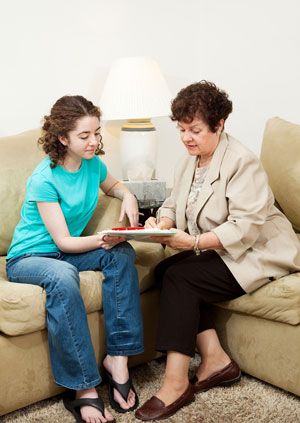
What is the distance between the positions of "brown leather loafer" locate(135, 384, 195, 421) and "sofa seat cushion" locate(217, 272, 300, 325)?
371 mm

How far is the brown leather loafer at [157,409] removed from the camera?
178cm

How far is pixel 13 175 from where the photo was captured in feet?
7.30

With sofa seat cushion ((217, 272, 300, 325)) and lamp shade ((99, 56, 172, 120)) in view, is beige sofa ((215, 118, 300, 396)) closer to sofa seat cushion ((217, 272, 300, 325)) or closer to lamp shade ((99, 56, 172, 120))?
sofa seat cushion ((217, 272, 300, 325))

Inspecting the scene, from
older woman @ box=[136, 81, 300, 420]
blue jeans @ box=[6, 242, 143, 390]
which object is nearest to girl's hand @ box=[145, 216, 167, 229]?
older woman @ box=[136, 81, 300, 420]

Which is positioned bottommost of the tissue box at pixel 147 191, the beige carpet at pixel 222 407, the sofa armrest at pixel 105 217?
the beige carpet at pixel 222 407

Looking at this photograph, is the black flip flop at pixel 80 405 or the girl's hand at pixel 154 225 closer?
the black flip flop at pixel 80 405

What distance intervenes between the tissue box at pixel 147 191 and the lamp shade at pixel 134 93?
33 cm

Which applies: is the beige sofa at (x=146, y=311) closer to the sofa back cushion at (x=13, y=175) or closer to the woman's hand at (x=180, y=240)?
the sofa back cushion at (x=13, y=175)

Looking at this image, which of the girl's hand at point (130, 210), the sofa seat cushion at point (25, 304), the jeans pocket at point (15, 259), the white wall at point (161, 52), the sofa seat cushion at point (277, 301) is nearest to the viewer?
the sofa seat cushion at point (25, 304)

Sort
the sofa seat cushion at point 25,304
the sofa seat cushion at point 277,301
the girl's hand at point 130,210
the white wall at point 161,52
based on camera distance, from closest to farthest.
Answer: the sofa seat cushion at point 25,304 < the sofa seat cushion at point 277,301 < the girl's hand at point 130,210 < the white wall at point 161,52

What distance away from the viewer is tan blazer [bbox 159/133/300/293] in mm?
1834

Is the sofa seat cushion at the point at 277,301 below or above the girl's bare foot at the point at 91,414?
above

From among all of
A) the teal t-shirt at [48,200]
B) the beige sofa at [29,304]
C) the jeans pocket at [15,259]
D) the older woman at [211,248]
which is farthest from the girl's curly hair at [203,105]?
the jeans pocket at [15,259]

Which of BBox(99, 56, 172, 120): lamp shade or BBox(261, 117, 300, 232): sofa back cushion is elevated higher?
BBox(99, 56, 172, 120): lamp shade
